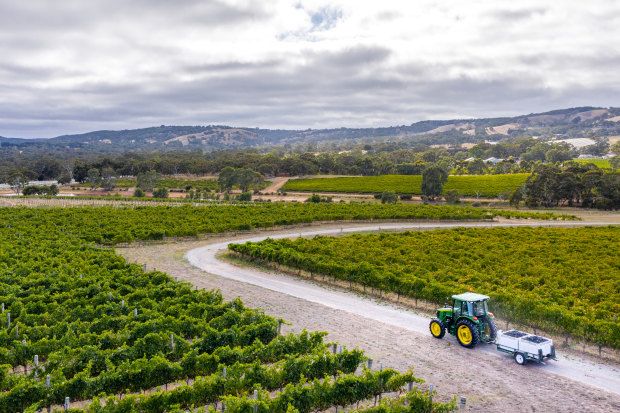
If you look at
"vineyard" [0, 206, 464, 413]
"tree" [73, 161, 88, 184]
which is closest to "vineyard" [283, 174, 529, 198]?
"tree" [73, 161, 88, 184]

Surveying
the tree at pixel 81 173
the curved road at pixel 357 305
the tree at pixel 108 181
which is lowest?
the curved road at pixel 357 305

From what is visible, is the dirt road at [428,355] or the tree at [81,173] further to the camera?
the tree at [81,173]

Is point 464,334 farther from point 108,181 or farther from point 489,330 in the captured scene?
point 108,181

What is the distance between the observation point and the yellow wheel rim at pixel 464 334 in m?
20.0

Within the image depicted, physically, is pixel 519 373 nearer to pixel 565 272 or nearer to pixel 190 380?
pixel 190 380

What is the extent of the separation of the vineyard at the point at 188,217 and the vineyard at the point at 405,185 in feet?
119

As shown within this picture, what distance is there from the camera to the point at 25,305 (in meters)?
23.2

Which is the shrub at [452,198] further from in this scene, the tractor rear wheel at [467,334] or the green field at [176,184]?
the tractor rear wheel at [467,334]

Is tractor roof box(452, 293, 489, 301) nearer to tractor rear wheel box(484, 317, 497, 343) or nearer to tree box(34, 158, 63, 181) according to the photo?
tractor rear wheel box(484, 317, 497, 343)

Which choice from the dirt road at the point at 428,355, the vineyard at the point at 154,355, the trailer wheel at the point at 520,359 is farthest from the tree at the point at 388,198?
the trailer wheel at the point at 520,359

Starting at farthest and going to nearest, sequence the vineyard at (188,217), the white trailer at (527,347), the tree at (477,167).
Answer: the tree at (477,167), the vineyard at (188,217), the white trailer at (527,347)

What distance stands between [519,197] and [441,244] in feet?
204

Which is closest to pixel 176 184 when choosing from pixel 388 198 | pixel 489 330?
pixel 388 198

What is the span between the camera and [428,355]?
19547 mm
